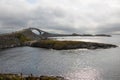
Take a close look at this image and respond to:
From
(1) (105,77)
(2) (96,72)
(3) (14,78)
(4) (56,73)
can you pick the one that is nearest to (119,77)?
(1) (105,77)

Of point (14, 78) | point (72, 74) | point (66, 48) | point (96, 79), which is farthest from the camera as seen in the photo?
point (66, 48)

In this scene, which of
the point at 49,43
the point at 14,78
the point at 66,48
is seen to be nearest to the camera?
the point at 14,78

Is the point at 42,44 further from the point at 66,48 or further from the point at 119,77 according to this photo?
the point at 119,77

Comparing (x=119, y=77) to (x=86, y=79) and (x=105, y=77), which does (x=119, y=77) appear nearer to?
(x=105, y=77)

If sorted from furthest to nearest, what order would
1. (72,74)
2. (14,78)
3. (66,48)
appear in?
(66,48) < (72,74) < (14,78)

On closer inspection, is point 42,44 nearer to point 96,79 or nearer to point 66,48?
point 66,48

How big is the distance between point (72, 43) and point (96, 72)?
104 m

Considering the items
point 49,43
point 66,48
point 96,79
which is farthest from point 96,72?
point 49,43

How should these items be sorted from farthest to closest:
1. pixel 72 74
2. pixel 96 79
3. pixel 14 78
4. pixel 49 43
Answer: pixel 49 43 < pixel 72 74 < pixel 96 79 < pixel 14 78

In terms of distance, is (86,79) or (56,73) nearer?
(86,79)

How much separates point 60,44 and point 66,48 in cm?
1060

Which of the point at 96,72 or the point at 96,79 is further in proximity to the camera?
the point at 96,72

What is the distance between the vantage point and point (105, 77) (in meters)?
65.1

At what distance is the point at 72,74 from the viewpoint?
71.1 m
